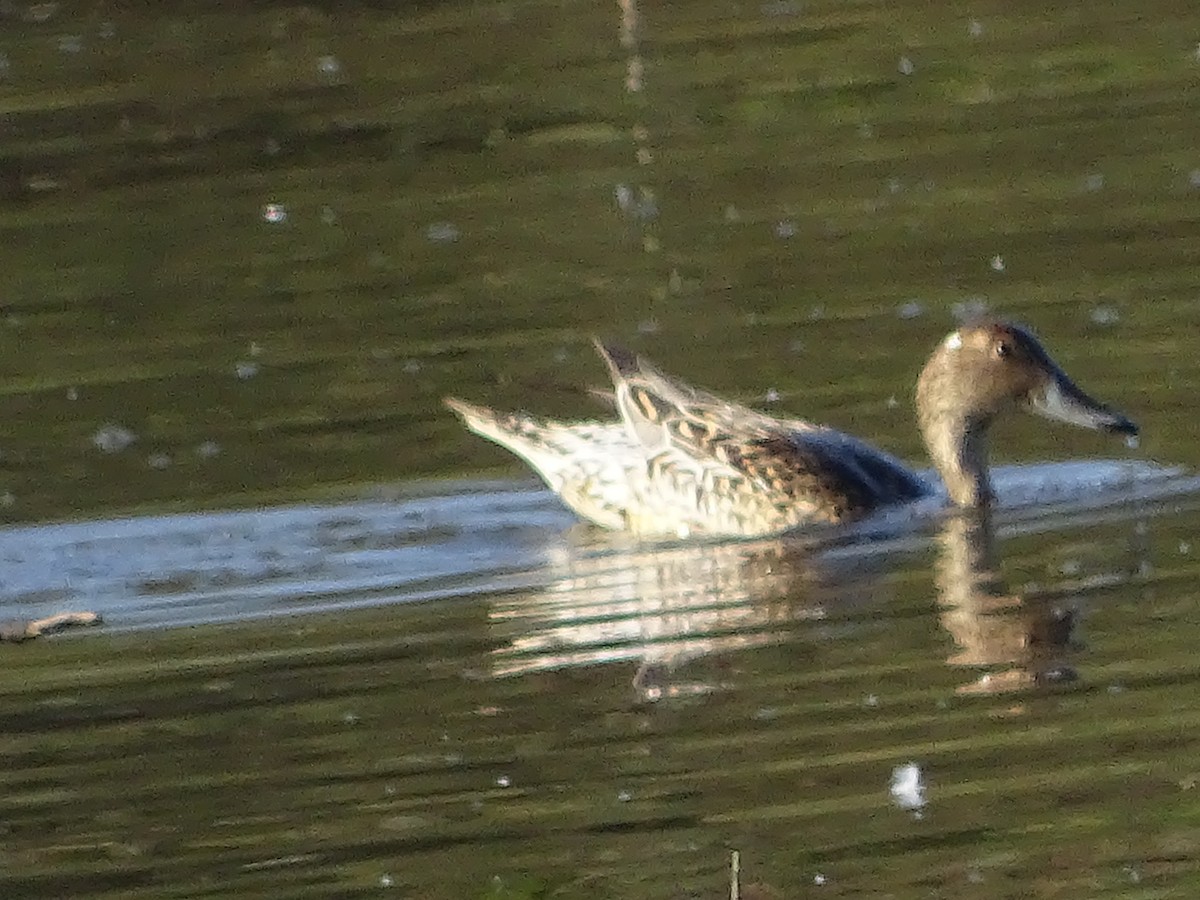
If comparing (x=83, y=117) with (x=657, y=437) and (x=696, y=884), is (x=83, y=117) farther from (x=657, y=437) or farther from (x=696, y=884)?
(x=696, y=884)

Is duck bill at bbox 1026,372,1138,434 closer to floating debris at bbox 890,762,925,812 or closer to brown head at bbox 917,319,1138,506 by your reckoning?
brown head at bbox 917,319,1138,506

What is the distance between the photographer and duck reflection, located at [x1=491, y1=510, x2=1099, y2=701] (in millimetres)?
8828

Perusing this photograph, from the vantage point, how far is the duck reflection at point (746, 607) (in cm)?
883

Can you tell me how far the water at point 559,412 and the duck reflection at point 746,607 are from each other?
1.1 inches

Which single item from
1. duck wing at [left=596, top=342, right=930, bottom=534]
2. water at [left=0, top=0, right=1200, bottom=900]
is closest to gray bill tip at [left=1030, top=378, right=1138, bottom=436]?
water at [left=0, top=0, right=1200, bottom=900]

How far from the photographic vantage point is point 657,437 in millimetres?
11492

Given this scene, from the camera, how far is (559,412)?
42.9 feet

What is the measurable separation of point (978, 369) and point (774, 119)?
606cm

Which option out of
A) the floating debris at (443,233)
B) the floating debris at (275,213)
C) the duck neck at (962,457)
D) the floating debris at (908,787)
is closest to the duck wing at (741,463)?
the duck neck at (962,457)

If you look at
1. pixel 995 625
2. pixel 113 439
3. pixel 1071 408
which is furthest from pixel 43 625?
pixel 1071 408

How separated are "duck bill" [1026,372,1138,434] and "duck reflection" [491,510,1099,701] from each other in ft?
1.73

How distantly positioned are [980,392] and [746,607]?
2122 millimetres

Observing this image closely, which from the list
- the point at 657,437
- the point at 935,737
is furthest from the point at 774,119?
the point at 935,737

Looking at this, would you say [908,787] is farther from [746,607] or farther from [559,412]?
[559,412]
